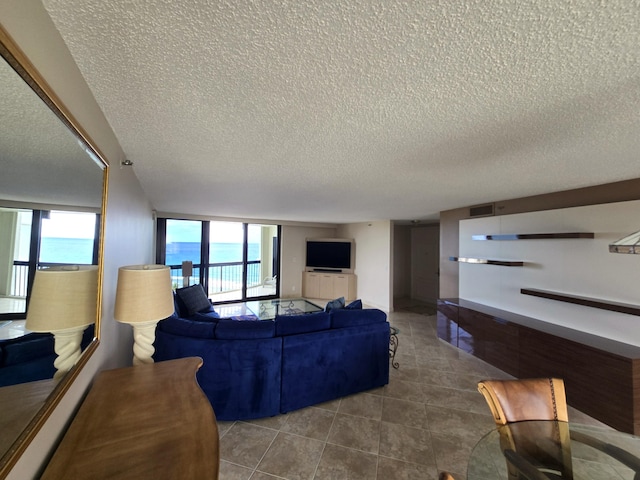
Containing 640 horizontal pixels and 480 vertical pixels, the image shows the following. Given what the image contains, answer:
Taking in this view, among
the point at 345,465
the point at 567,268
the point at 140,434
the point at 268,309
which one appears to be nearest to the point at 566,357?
the point at 567,268

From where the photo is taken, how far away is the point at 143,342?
59.7 inches

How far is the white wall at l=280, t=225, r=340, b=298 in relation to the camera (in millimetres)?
6957

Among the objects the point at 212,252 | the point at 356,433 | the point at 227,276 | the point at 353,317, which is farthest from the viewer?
the point at 227,276

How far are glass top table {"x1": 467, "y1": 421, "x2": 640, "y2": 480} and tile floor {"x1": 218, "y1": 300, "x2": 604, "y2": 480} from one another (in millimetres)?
649

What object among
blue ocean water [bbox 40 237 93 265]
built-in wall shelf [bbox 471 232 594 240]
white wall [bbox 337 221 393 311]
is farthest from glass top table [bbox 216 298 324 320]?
blue ocean water [bbox 40 237 93 265]

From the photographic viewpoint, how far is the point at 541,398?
4.72 feet

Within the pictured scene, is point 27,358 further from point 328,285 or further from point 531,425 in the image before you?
point 328,285

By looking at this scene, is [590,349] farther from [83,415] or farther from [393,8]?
[83,415]

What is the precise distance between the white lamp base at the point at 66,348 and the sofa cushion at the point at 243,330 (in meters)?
1.32

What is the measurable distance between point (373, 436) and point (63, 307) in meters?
2.32

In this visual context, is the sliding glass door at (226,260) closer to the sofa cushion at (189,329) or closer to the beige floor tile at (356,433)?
the sofa cushion at (189,329)

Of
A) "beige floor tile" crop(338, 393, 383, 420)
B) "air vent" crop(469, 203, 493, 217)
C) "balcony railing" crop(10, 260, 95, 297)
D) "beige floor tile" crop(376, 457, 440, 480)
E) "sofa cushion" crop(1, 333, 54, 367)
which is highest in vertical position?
"air vent" crop(469, 203, 493, 217)

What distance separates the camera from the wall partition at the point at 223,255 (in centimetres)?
584

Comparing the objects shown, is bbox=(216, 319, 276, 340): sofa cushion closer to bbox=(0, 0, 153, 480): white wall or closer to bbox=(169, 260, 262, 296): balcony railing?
bbox=(0, 0, 153, 480): white wall
